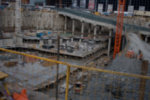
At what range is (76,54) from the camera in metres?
11.3

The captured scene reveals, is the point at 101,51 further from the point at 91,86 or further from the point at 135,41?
the point at 91,86

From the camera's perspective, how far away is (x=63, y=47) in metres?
12.4

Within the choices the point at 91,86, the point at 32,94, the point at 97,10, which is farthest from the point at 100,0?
the point at 32,94

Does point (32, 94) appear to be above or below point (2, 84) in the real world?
below

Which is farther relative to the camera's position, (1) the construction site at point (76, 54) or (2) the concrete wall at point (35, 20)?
(2) the concrete wall at point (35, 20)

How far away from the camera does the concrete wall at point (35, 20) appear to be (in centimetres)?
1644

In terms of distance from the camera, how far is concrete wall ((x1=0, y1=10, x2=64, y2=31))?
647 inches

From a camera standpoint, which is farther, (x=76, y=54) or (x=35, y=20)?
(x=35, y=20)

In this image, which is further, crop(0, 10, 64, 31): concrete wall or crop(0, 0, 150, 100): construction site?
crop(0, 10, 64, 31): concrete wall

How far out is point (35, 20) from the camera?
18891 mm

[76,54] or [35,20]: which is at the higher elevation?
[35,20]

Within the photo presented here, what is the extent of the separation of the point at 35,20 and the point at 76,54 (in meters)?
9.52

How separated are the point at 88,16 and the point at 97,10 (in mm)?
4866

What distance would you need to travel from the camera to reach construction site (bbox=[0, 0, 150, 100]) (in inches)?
162
